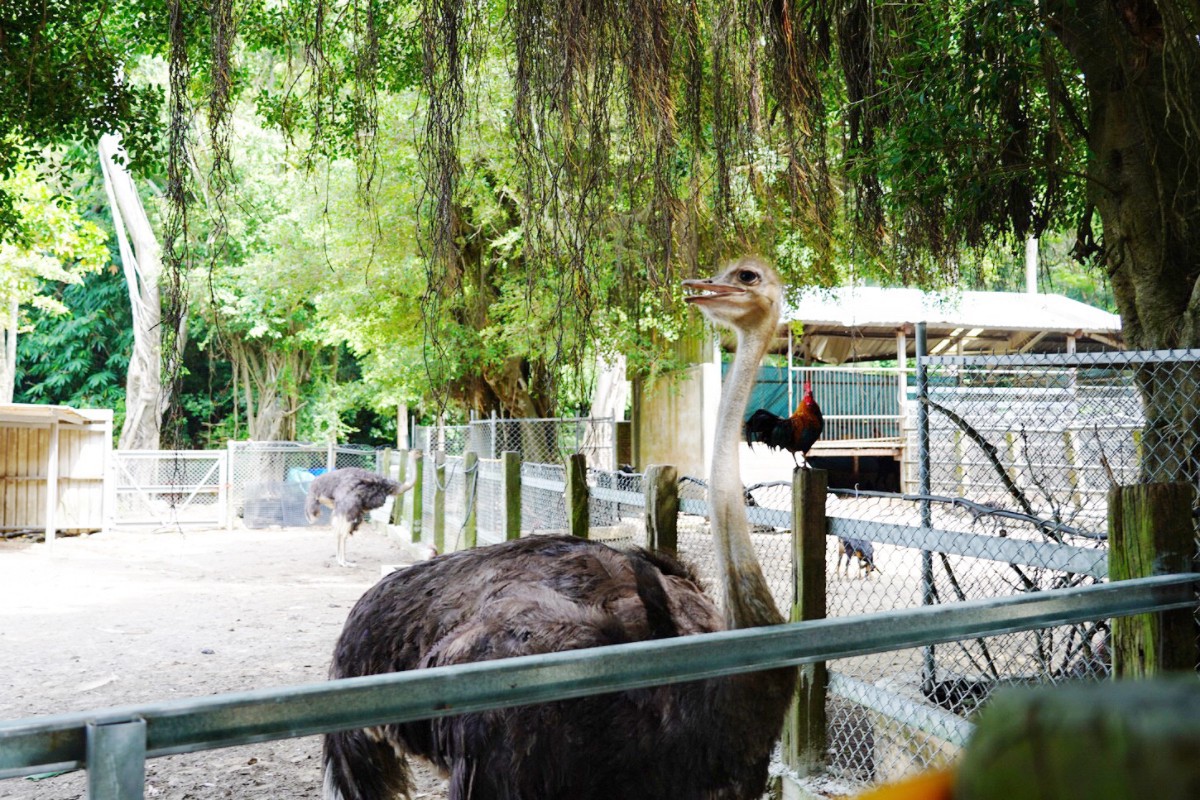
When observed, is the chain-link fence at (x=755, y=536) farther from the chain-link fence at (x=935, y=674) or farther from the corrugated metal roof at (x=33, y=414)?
the corrugated metal roof at (x=33, y=414)

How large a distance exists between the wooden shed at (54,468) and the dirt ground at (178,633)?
723 mm

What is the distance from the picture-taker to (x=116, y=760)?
37.8 inches

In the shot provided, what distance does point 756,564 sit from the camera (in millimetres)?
2754

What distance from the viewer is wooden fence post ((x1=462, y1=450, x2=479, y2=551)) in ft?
31.5

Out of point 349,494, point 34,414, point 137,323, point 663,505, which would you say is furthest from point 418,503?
point 663,505

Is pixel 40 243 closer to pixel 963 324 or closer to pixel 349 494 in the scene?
pixel 349 494

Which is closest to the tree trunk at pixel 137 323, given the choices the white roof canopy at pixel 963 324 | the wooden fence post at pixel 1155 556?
the white roof canopy at pixel 963 324

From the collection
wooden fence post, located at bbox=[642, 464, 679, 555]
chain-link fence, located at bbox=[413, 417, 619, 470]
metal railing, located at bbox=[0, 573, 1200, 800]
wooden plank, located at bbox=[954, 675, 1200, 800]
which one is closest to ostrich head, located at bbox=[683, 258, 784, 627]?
metal railing, located at bbox=[0, 573, 1200, 800]

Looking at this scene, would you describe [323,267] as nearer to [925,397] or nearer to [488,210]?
[488,210]

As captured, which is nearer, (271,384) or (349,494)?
(349,494)

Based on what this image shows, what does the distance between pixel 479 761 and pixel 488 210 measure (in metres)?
8.91

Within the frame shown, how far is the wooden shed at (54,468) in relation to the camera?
15266 mm

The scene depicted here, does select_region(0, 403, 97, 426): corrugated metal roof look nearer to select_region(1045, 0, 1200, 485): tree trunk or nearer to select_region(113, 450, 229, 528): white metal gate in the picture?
select_region(113, 450, 229, 528): white metal gate

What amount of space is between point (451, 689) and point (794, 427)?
7677 millimetres
